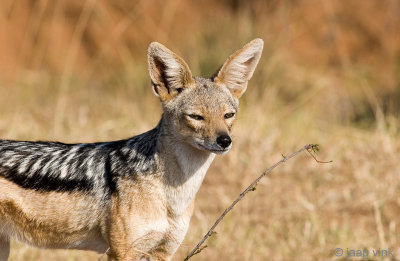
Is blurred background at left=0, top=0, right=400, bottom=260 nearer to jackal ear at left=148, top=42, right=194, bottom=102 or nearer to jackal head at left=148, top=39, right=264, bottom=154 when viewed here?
jackal head at left=148, top=39, right=264, bottom=154

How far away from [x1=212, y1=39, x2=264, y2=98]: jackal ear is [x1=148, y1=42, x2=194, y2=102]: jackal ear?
29 centimetres

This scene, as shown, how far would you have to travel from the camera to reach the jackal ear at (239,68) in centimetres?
484

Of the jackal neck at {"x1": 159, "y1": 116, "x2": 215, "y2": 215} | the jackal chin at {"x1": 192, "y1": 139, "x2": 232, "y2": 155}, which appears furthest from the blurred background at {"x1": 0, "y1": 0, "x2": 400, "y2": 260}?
the jackal chin at {"x1": 192, "y1": 139, "x2": 232, "y2": 155}

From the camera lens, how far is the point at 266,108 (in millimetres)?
10500

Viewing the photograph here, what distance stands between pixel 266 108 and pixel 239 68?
5.63 m

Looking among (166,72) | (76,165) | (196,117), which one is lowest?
(76,165)

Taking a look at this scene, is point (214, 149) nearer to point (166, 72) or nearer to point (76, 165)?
point (166, 72)

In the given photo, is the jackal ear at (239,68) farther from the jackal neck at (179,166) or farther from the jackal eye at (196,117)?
the jackal neck at (179,166)

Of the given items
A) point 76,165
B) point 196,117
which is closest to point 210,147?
point 196,117

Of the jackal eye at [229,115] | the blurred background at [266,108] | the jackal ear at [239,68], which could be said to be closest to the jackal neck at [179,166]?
the jackal eye at [229,115]

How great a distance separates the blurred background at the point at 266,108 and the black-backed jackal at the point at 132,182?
3.03 ft

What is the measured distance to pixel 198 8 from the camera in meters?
16.7

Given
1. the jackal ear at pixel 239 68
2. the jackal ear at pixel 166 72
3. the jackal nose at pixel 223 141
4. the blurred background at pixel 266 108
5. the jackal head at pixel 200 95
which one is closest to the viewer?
the jackal nose at pixel 223 141

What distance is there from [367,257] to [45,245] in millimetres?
3226
